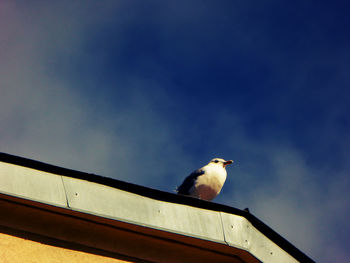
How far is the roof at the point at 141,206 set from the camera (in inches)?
121

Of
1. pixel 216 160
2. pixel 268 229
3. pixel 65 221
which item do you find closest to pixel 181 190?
pixel 216 160

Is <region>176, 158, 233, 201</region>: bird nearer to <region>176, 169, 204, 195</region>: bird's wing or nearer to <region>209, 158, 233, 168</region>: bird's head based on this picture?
<region>176, 169, 204, 195</region>: bird's wing

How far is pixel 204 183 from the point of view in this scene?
6941mm

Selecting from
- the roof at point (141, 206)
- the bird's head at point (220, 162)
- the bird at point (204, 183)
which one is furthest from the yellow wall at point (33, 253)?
the bird's head at point (220, 162)

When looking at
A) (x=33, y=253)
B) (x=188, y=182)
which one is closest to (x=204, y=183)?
(x=188, y=182)

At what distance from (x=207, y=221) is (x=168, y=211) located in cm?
30

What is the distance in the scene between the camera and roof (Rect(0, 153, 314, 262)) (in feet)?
10.1

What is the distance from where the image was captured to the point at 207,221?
348cm

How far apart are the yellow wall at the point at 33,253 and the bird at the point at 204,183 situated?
3.76m

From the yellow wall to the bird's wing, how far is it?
12.5ft

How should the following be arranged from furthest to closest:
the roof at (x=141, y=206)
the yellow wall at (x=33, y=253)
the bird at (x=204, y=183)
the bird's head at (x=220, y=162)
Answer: the bird's head at (x=220, y=162) < the bird at (x=204, y=183) < the roof at (x=141, y=206) < the yellow wall at (x=33, y=253)

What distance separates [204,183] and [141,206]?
12.0ft

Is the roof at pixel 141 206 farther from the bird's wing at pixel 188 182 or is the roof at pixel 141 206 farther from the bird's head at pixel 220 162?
the bird's head at pixel 220 162

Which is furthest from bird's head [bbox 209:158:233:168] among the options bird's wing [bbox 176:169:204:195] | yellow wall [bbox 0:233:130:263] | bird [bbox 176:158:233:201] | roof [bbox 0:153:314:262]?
yellow wall [bbox 0:233:130:263]
